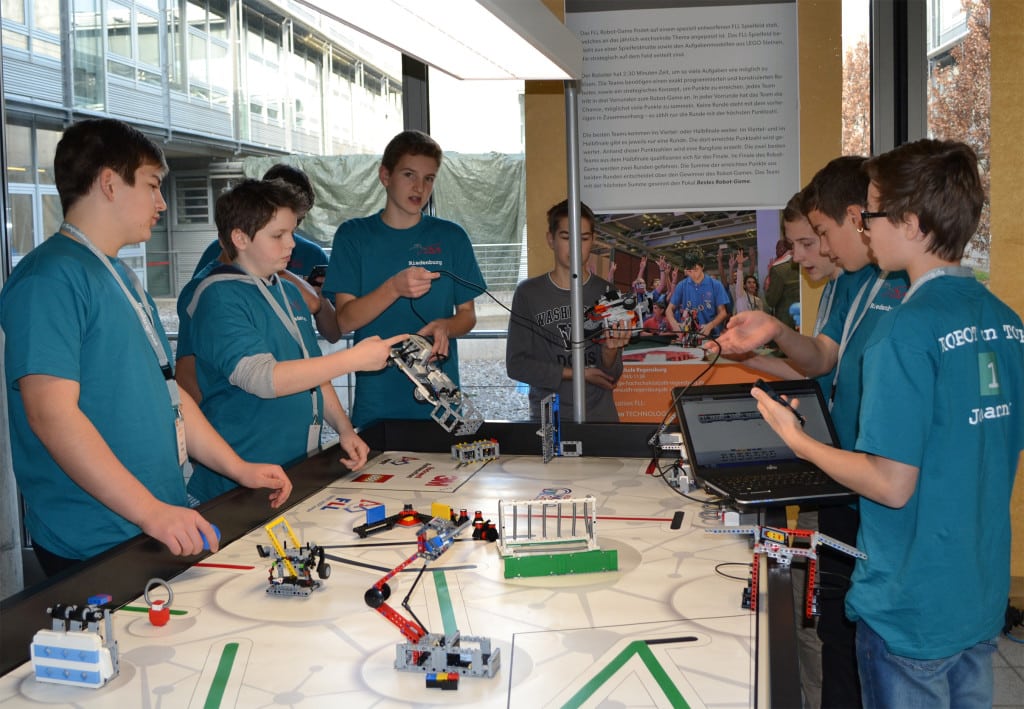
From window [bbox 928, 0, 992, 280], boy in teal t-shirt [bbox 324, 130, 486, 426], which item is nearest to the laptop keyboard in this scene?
boy in teal t-shirt [bbox 324, 130, 486, 426]

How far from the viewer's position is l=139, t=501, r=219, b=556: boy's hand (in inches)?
66.8

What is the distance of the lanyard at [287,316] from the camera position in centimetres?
238

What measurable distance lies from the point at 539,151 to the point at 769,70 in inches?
40.0

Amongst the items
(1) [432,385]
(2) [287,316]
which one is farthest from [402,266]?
(1) [432,385]

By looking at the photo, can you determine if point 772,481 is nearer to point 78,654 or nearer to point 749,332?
point 749,332

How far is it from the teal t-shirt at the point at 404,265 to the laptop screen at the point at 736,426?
1.21 metres

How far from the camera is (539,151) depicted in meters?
4.07

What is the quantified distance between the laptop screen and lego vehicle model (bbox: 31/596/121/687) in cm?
125

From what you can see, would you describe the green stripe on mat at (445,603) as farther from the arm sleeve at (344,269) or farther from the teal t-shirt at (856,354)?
the arm sleeve at (344,269)

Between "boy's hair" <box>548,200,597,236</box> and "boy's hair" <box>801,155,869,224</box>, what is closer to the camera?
"boy's hair" <box>801,155,869,224</box>

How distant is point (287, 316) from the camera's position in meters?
2.45

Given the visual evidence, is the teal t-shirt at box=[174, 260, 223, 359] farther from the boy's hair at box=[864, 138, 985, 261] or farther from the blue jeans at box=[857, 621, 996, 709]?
the blue jeans at box=[857, 621, 996, 709]

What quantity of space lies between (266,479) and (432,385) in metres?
0.46

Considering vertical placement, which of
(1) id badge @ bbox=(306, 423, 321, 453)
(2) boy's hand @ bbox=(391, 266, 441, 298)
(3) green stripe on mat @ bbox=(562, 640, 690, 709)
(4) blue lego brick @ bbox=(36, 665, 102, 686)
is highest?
(2) boy's hand @ bbox=(391, 266, 441, 298)
